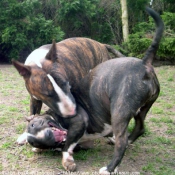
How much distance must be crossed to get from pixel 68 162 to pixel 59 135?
0.39m

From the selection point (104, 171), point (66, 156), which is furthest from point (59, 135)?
point (104, 171)

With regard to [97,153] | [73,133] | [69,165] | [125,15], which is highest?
[125,15]

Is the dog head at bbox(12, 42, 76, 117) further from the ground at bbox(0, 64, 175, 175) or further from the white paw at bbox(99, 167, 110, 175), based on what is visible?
the white paw at bbox(99, 167, 110, 175)

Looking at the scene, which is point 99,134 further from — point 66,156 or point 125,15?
point 125,15

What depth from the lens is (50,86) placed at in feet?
11.7

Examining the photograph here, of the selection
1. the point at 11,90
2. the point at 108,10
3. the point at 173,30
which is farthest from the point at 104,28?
the point at 11,90

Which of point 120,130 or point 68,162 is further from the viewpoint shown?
point 68,162

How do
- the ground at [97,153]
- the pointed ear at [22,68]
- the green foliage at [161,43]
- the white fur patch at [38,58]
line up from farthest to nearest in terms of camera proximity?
the green foliage at [161,43] < the white fur patch at [38,58] < the pointed ear at [22,68] < the ground at [97,153]

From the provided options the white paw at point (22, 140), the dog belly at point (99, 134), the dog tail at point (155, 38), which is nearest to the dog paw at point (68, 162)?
the dog belly at point (99, 134)

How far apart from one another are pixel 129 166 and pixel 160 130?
1.43 m

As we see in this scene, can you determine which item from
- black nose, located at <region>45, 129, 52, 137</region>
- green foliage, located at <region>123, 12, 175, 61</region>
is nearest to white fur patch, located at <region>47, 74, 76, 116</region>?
black nose, located at <region>45, 129, 52, 137</region>

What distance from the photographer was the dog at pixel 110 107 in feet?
10.4

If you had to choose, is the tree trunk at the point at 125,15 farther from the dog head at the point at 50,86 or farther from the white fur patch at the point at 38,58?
the dog head at the point at 50,86

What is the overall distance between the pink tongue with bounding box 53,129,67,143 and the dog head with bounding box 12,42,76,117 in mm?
264
